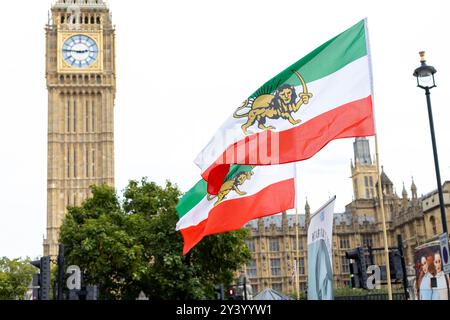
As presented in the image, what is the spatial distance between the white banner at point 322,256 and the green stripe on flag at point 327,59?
7.94ft

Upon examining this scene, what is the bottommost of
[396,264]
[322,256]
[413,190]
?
[322,256]

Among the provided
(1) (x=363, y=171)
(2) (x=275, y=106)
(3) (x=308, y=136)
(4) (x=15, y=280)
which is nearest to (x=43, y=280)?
(2) (x=275, y=106)

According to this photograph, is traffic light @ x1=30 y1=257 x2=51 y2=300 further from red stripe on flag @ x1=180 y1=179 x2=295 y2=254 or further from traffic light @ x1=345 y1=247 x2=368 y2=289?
traffic light @ x1=345 y1=247 x2=368 y2=289

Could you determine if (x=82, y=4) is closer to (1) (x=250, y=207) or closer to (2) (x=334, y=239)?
(2) (x=334, y=239)

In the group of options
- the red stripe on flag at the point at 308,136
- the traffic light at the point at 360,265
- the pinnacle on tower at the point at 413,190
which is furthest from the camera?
the pinnacle on tower at the point at 413,190

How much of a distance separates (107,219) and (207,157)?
29.4 meters

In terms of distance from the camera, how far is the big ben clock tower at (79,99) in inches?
3487

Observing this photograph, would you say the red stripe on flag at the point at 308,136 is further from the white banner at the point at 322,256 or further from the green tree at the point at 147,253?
the green tree at the point at 147,253

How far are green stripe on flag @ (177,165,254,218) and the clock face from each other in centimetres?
7894

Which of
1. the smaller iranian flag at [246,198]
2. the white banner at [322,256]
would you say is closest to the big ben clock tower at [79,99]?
the smaller iranian flag at [246,198]

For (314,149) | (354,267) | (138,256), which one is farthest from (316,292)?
(138,256)

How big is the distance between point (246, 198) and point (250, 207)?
0.20 meters

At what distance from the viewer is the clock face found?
90.6 meters

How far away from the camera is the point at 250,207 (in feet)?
43.8
